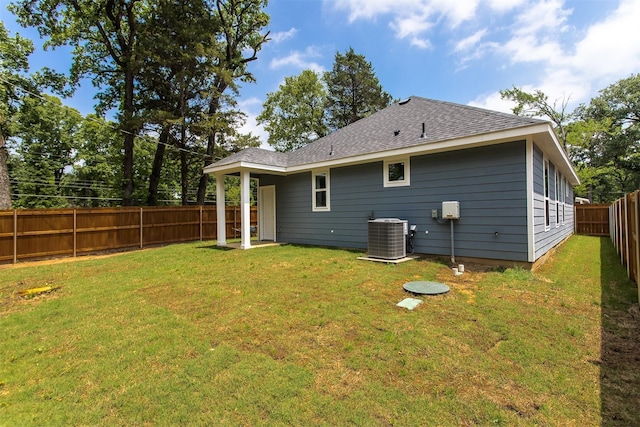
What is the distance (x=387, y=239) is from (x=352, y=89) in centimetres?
2152

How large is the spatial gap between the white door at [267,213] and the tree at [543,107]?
74.7 ft

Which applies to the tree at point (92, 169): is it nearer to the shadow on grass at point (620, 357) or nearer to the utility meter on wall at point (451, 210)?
the utility meter on wall at point (451, 210)

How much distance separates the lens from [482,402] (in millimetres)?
2004

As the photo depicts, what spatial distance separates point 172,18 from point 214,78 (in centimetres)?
333

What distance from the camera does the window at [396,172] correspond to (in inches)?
293

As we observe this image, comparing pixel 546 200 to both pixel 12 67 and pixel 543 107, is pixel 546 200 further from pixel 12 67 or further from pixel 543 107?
pixel 12 67

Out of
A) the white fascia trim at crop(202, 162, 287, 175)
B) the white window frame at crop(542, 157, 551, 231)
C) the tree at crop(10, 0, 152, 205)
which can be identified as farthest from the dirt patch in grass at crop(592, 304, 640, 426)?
the tree at crop(10, 0, 152, 205)

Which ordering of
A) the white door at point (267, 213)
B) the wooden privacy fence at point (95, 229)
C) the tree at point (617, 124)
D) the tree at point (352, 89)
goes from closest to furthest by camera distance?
the wooden privacy fence at point (95, 229) → the white door at point (267, 213) → the tree at point (617, 124) → the tree at point (352, 89)

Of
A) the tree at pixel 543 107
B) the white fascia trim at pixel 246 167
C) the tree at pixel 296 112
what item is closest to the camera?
the white fascia trim at pixel 246 167

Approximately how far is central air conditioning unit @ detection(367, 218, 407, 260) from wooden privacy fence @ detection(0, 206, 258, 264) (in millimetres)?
8412

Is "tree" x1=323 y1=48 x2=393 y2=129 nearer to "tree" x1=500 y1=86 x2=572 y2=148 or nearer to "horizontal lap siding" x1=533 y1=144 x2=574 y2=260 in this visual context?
"tree" x1=500 y1=86 x2=572 y2=148

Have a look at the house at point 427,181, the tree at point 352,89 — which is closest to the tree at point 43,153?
the tree at point 352,89

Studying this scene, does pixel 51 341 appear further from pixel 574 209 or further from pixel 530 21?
pixel 574 209

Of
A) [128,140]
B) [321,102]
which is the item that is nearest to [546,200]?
[128,140]
